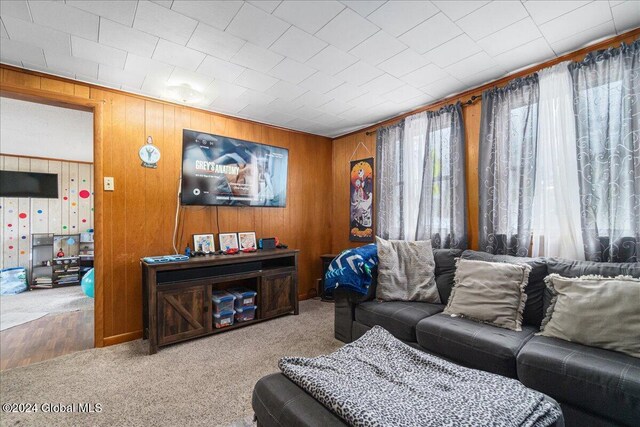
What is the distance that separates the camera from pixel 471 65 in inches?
94.7

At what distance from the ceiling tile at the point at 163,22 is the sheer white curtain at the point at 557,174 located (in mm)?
2776

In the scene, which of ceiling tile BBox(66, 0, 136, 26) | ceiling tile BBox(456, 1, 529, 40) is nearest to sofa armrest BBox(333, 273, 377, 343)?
ceiling tile BBox(456, 1, 529, 40)

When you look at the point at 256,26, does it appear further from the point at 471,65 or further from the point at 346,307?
the point at 346,307

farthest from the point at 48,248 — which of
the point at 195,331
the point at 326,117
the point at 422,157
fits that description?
the point at 422,157

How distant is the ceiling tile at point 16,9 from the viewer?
166cm

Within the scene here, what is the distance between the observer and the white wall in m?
3.41

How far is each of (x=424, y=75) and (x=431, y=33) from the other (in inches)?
24.2

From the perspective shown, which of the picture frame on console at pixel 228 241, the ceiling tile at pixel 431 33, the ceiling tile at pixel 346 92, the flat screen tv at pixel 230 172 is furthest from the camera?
the picture frame on console at pixel 228 241

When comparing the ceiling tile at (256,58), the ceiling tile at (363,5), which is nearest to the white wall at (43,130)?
the ceiling tile at (256,58)

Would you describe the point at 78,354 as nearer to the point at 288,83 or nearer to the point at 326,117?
the point at 288,83

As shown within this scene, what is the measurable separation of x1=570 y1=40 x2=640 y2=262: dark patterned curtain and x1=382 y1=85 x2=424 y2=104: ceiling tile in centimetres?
123

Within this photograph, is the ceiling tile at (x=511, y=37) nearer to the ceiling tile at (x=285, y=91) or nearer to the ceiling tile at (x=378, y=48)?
the ceiling tile at (x=378, y=48)

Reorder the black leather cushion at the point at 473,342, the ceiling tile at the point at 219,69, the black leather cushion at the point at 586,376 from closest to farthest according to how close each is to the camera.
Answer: the black leather cushion at the point at 586,376, the black leather cushion at the point at 473,342, the ceiling tile at the point at 219,69

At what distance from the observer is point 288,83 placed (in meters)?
2.72
